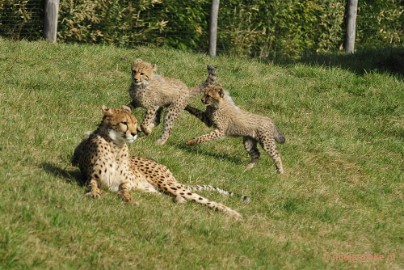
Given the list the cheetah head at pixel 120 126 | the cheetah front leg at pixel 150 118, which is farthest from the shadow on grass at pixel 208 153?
the cheetah head at pixel 120 126

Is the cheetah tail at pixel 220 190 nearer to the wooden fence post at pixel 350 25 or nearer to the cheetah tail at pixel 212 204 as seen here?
the cheetah tail at pixel 212 204

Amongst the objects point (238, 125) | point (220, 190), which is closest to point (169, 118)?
point (238, 125)

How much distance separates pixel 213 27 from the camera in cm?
1820

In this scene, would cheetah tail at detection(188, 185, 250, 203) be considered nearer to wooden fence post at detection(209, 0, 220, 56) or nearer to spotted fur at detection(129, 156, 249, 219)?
spotted fur at detection(129, 156, 249, 219)

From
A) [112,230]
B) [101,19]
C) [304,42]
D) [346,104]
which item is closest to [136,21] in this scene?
[101,19]

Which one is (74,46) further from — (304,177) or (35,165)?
(35,165)

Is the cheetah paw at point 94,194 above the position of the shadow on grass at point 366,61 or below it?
below

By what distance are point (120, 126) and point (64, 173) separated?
0.73 m

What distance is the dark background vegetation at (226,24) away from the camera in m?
17.2

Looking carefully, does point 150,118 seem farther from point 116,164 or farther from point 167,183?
point 116,164

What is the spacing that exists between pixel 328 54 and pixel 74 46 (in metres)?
5.17

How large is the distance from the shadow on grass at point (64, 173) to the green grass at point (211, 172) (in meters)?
0.03

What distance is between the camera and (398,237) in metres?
9.70

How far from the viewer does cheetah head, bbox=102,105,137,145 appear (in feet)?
28.3
